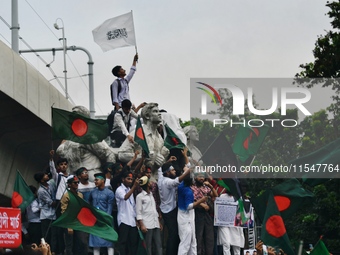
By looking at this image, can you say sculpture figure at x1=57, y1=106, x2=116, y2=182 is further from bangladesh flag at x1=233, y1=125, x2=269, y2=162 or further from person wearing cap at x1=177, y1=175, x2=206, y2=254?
bangladesh flag at x1=233, y1=125, x2=269, y2=162

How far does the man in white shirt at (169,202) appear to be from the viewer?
76.5 ft

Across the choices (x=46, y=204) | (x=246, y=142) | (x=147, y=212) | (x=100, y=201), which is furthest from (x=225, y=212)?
(x=246, y=142)

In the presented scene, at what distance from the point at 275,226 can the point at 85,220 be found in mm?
3123

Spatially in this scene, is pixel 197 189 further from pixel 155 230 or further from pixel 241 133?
pixel 241 133

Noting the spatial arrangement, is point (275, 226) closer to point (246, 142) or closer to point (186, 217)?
point (186, 217)

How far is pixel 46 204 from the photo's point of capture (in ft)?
76.2

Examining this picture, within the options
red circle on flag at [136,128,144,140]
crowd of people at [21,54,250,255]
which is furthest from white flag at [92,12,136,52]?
crowd of people at [21,54,250,255]

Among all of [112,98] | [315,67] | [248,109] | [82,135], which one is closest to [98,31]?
[248,109]

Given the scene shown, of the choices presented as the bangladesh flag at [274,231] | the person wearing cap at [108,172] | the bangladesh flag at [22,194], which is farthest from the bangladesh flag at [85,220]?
the bangladesh flag at [274,231]

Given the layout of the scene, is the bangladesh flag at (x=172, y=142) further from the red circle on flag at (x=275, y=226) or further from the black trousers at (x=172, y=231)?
the red circle on flag at (x=275, y=226)

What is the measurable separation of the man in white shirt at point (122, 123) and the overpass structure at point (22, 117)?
7.55ft

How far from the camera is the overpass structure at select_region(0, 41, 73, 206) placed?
26703 millimetres

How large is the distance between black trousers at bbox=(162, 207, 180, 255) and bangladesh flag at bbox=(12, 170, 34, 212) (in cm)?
241

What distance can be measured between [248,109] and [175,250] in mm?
8974
